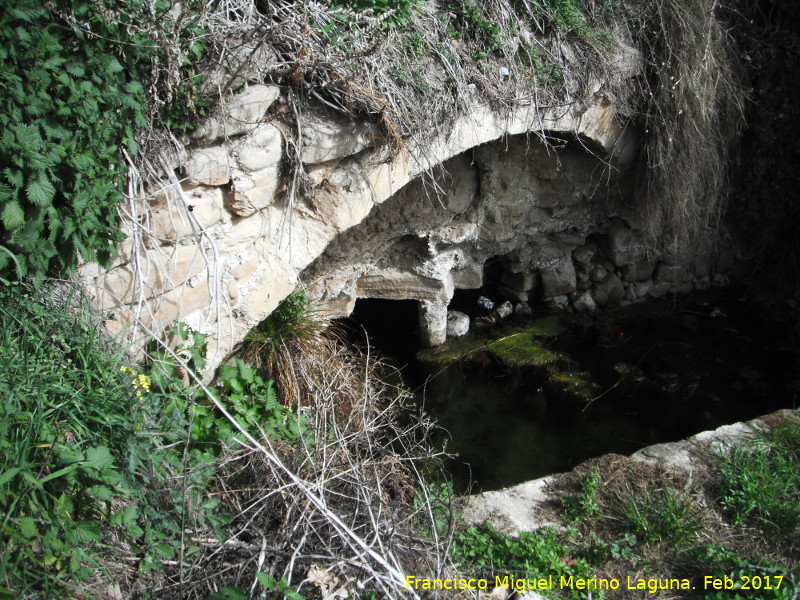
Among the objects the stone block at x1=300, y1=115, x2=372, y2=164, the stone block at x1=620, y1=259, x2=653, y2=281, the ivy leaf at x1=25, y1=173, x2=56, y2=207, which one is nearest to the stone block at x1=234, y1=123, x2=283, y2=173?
the stone block at x1=300, y1=115, x2=372, y2=164

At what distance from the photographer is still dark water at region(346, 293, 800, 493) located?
432 centimetres

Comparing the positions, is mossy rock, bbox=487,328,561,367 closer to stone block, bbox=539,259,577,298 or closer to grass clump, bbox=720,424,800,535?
stone block, bbox=539,259,577,298

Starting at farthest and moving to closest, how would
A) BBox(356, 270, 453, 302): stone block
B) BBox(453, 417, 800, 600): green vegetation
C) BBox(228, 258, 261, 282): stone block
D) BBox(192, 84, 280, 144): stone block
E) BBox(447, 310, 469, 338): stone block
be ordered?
BBox(447, 310, 469, 338): stone block → BBox(356, 270, 453, 302): stone block → BBox(228, 258, 261, 282): stone block → BBox(192, 84, 280, 144): stone block → BBox(453, 417, 800, 600): green vegetation

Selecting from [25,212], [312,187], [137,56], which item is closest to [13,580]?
[25,212]

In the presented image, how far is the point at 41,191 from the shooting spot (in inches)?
88.0

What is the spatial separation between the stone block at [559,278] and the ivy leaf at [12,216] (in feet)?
14.5

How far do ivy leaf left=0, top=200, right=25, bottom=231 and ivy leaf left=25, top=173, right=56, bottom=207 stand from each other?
55 millimetres

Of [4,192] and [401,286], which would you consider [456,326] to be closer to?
[401,286]

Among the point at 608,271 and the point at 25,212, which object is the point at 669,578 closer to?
the point at 25,212

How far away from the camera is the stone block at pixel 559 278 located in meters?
5.76

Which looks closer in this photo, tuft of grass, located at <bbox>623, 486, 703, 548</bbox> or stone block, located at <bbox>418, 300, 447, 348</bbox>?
tuft of grass, located at <bbox>623, 486, 703, 548</bbox>

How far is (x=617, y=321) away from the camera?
18.6 ft

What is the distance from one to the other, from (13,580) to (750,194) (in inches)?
227

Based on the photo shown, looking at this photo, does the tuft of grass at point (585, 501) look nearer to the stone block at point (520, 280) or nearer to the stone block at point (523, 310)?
the stone block at point (523, 310)
